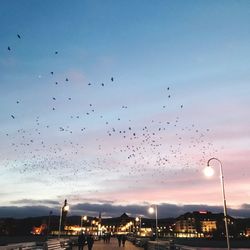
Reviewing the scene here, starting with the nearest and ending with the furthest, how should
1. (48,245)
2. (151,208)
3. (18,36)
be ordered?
(18,36) < (48,245) < (151,208)

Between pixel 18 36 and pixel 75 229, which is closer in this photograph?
pixel 18 36

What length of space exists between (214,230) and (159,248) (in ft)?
599

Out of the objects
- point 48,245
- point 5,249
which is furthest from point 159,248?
point 5,249

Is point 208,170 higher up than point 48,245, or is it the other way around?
point 208,170

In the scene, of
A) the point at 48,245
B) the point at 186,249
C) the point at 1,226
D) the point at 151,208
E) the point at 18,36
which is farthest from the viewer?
the point at 1,226

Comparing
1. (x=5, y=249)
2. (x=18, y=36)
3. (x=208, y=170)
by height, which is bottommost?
(x=5, y=249)

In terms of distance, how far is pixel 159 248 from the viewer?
25.0 meters

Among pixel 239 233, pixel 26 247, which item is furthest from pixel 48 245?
pixel 239 233

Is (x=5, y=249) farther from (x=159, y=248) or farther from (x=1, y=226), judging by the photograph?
(x=1, y=226)

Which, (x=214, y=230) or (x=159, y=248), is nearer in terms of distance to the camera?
(x=159, y=248)

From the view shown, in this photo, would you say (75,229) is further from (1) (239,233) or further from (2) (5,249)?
(2) (5,249)

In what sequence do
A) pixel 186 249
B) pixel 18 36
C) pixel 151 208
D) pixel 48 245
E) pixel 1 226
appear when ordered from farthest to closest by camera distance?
pixel 1 226
pixel 151 208
pixel 48 245
pixel 186 249
pixel 18 36

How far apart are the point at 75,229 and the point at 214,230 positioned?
242 ft

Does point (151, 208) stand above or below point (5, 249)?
above
